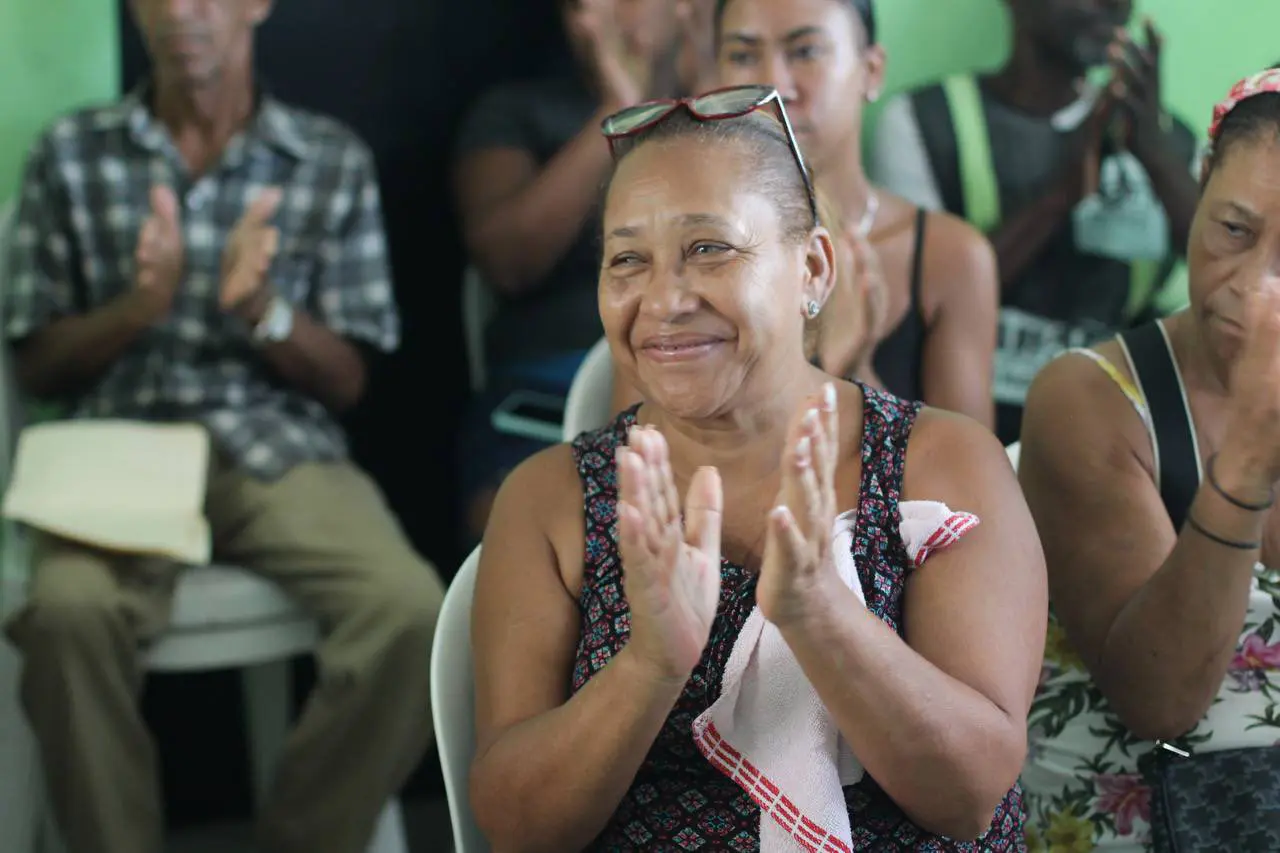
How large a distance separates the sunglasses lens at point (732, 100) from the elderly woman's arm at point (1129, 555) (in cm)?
48

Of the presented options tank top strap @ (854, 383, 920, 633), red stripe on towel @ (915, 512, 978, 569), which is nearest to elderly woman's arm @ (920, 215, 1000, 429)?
tank top strap @ (854, 383, 920, 633)

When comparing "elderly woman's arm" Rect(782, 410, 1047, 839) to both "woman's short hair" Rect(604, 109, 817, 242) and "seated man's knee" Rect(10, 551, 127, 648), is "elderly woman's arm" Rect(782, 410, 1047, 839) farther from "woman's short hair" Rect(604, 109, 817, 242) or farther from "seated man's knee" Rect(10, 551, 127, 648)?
A: "seated man's knee" Rect(10, 551, 127, 648)

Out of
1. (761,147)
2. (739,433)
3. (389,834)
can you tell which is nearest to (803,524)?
(739,433)

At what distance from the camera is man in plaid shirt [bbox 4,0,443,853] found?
2.09 metres

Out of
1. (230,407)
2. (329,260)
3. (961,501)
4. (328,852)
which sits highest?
(961,501)

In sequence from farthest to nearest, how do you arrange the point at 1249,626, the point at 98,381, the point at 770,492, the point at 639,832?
1. the point at 98,381
2. the point at 1249,626
3. the point at 770,492
4. the point at 639,832

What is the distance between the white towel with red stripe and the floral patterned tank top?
0.08 feet

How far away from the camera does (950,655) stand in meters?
1.29

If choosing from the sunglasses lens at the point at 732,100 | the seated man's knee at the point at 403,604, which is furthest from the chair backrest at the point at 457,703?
the seated man's knee at the point at 403,604

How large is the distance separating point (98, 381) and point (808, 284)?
138cm

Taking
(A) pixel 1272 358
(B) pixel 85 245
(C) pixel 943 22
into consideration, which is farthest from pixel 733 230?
(C) pixel 943 22

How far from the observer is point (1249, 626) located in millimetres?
1554

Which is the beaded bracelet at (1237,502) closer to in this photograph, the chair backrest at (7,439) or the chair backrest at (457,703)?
the chair backrest at (457,703)

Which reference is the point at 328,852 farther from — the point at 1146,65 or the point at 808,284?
the point at 1146,65
